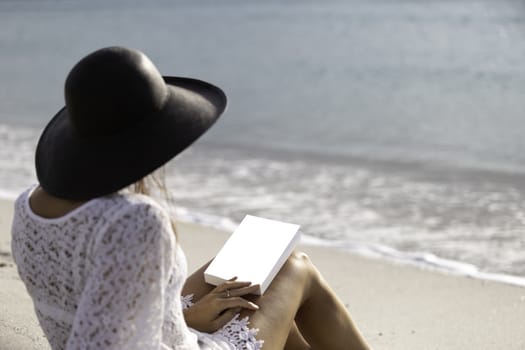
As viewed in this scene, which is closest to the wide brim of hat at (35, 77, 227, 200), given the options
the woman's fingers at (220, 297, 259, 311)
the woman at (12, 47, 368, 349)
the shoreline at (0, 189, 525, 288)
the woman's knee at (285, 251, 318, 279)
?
the woman at (12, 47, 368, 349)

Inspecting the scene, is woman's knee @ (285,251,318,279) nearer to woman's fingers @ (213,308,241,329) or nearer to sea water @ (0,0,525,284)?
woman's fingers @ (213,308,241,329)

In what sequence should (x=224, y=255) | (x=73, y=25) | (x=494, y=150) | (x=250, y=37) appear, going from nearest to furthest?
(x=224, y=255) < (x=494, y=150) < (x=250, y=37) < (x=73, y=25)

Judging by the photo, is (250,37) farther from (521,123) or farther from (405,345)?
(405,345)

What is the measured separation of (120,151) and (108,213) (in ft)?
0.50

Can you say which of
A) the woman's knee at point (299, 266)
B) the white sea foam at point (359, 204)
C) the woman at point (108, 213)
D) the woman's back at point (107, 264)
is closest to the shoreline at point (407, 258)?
the white sea foam at point (359, 204)

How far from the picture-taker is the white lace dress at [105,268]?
183 cm

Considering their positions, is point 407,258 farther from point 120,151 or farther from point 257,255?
point 120,151

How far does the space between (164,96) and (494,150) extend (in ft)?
21.9

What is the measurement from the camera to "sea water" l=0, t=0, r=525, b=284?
5.55m

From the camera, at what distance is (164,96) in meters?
1.97

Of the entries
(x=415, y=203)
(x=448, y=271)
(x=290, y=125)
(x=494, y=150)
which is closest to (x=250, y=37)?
(x=290, y=125)

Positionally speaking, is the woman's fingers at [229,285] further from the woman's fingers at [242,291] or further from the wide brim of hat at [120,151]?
the wide brim of hat at [120,151]

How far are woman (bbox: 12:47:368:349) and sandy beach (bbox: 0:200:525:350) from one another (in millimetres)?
1103

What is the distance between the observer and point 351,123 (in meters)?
9.71
